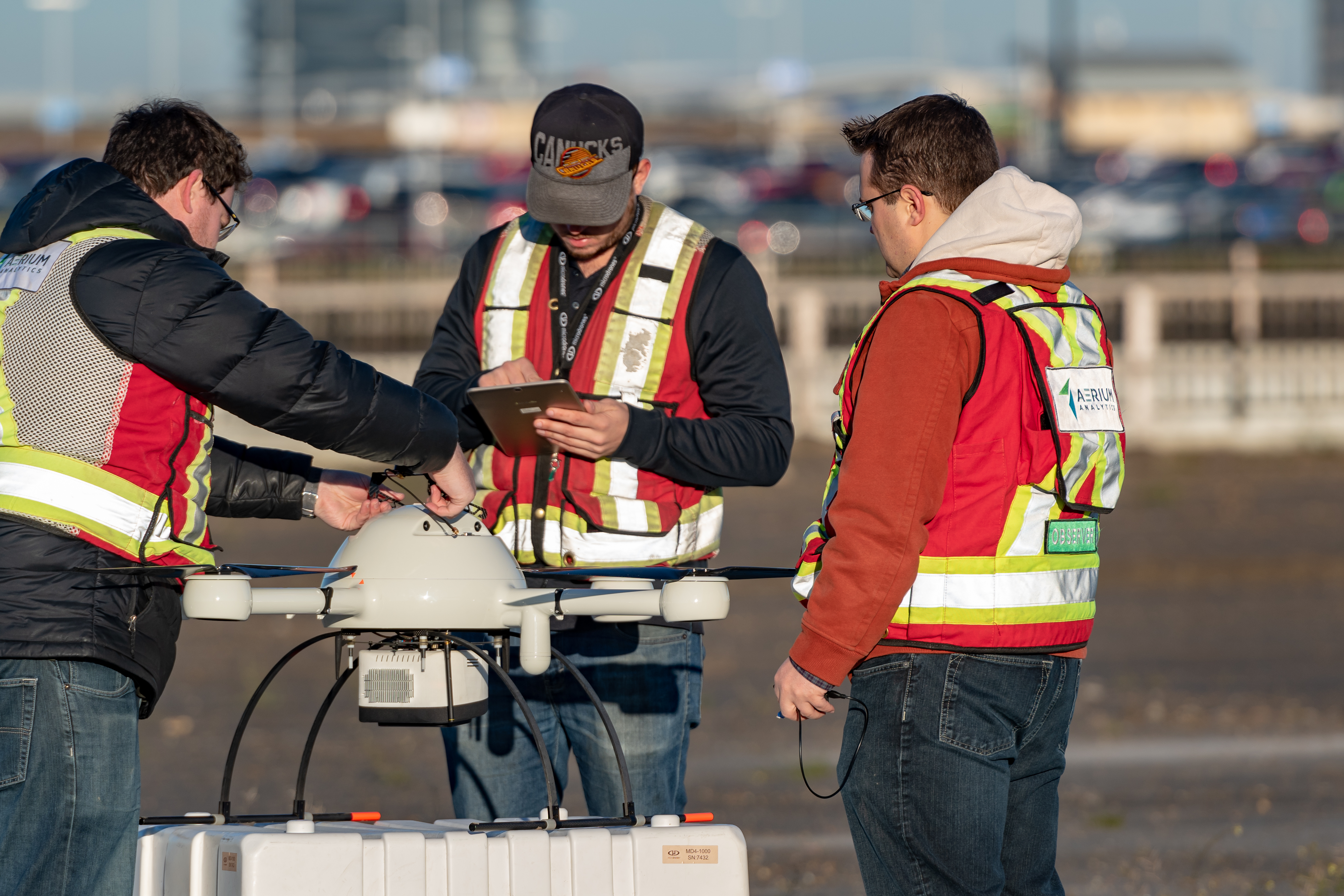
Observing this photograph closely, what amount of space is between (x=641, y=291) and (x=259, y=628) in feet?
24.1

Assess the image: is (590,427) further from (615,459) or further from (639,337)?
(639,337)

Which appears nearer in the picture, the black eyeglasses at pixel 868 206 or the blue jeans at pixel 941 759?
the blue jeans at pixel 941 759

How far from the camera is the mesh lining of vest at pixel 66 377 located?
289cm

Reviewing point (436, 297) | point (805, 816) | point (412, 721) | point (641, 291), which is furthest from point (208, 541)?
point (436, 297)

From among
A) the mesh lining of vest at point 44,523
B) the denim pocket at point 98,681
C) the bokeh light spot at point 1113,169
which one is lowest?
the denim pocket at point 98,681

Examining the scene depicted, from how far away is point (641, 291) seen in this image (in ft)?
11.7

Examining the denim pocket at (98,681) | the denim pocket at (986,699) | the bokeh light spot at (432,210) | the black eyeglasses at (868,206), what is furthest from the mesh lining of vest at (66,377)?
the bokeh light spot at (432,210)

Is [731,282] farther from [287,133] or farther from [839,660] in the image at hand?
[287,133]

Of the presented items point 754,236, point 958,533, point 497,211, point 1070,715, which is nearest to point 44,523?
point 958,533

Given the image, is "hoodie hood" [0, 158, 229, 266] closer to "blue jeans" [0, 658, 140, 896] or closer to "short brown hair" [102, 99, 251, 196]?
"short brown hair" [102, 99, 251, 196]

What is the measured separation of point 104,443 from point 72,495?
106 mm

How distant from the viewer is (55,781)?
2.87m

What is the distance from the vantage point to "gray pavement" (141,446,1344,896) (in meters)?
5.75

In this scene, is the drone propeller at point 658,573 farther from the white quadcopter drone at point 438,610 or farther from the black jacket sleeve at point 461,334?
the black jacket sleeve at point 461,334
